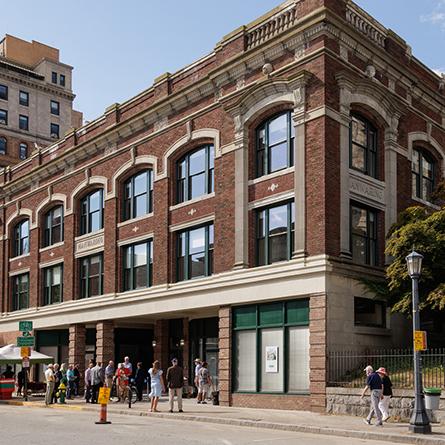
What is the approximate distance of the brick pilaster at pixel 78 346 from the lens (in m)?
38.0

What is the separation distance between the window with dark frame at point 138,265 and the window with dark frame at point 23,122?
52.2 meters

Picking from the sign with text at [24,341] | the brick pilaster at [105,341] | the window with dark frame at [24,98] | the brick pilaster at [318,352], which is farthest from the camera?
the window with dark frame at [24,98]

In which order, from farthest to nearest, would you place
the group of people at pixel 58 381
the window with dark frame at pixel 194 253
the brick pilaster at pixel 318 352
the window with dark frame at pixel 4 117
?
the window with dark frame at pixel 4 117, the group of people at pixel 58 381, the window with dark frame at pixel 194 253, the brick pilaster at pixel 318 352

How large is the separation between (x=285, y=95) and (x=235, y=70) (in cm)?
306

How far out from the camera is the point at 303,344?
25.0 metres

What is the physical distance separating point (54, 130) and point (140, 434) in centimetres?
7380

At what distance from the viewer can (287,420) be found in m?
21.5

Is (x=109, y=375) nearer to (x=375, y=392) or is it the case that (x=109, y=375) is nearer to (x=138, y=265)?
(x=138, y=265)

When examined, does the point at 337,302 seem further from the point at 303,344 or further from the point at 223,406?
the point at 223,406

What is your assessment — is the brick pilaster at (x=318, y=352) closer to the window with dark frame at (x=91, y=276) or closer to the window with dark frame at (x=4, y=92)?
the window with dark frame at (x=91, y=276)

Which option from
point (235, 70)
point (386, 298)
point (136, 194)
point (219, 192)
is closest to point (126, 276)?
point (136, 194)

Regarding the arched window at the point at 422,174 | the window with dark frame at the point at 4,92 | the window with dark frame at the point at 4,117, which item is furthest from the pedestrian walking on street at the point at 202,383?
the window with dark frame at the point at 4,92

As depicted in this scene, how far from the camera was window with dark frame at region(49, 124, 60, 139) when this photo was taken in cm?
8738

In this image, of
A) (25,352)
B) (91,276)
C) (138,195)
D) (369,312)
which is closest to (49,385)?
(25,352)
